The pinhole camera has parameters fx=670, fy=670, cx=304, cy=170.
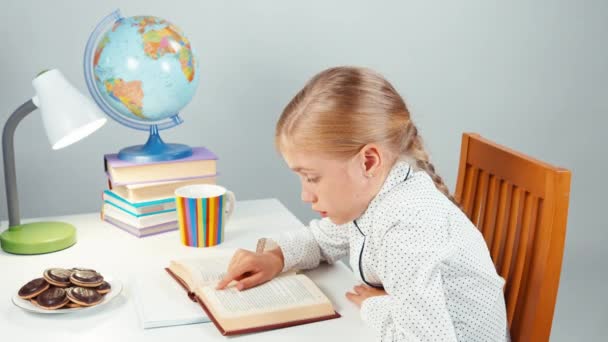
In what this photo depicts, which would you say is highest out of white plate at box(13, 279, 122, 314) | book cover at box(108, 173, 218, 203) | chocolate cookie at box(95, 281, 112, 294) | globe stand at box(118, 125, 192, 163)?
globe stand at box(118, 125, 192, 163)

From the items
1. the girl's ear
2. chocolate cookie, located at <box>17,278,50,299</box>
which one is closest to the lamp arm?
chocolate cookie, located at <box>17,278,50,299</box>

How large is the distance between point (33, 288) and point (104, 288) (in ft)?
0.33

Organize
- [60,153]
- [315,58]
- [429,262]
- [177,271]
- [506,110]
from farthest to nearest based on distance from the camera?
[506,110] → [315,58] → [60,153] → [177,271] → [429,262]

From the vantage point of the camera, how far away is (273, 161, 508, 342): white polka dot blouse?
2.81 ft

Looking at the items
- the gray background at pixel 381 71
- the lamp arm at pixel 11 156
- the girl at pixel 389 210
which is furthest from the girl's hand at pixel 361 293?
the gray background at pixel 381 71

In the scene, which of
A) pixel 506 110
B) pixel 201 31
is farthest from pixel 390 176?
pixel 506 110

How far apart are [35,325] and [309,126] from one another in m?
0.48

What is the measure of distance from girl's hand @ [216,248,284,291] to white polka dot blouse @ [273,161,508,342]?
136 mm

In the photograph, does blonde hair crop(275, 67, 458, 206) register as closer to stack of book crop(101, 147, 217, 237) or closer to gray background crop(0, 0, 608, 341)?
stack of book crop(101, 147, 217, 237)

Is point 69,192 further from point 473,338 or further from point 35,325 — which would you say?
point 473,338

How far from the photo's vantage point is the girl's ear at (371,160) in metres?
0.94

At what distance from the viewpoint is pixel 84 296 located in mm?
979

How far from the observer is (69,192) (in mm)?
1707

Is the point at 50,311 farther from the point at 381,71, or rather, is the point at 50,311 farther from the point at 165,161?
the point at 381,71
